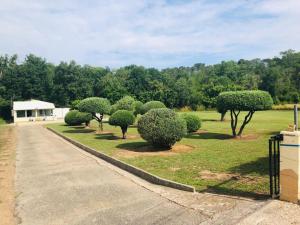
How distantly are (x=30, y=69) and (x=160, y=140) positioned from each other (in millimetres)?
61481

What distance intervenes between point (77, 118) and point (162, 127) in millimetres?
20782

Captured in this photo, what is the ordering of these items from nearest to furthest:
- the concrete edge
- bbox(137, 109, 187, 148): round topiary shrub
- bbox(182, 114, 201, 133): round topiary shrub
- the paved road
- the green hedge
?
1. the paved road
2. the concrete edge
3. bbox(137, 109, 187, 148): round topiary shrub
4. the green hedge
5. bbox(182, 114, 201, 133): round topiary shrub

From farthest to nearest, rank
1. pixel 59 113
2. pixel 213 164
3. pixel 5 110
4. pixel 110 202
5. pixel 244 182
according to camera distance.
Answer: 1. pixel 5 110
2. pixel 59 113
3. pixel 213 164
4. pixel 244 182
5. pixel 110 202

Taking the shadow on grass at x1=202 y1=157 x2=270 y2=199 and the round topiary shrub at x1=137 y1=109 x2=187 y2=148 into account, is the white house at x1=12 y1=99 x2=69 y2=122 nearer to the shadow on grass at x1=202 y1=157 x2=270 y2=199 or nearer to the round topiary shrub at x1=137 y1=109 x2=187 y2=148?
the round topiary shrub at x1=137 y1=109 x2=187 y2=148

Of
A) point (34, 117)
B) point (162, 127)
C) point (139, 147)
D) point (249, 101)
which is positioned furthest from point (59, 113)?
point (162, 127)

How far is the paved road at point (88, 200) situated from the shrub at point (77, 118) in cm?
1948

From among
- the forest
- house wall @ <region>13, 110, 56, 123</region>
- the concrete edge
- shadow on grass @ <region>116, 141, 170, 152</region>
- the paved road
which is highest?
the forest

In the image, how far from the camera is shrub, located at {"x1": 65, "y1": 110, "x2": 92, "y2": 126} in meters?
32.4

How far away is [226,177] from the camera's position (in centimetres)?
930

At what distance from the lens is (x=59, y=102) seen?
7069cm

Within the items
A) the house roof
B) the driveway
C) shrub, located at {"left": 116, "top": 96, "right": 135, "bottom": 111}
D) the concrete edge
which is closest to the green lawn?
the concrete edge

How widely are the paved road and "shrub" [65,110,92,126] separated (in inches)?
767

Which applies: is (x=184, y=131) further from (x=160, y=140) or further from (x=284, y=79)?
(x=284, y=79)

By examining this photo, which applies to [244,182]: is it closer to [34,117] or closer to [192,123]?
[192,123]
